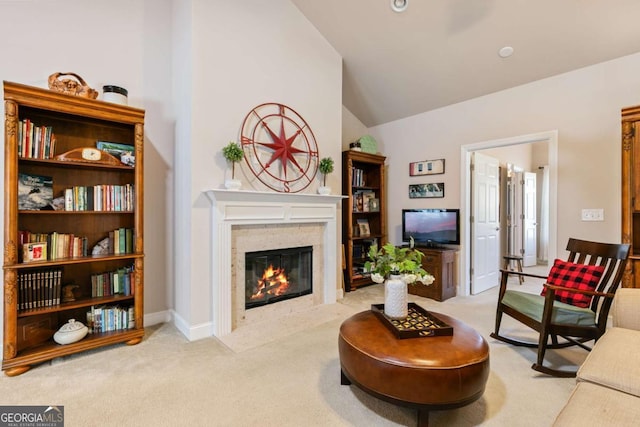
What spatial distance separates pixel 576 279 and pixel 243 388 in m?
2.68

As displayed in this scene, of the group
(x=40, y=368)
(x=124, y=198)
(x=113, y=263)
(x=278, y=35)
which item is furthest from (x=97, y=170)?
(x=278, y=35)

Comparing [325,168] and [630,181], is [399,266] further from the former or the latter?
[630,181]

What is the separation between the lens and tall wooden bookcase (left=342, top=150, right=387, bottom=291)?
433 cm

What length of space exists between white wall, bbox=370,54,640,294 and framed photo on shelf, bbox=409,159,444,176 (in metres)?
0.24

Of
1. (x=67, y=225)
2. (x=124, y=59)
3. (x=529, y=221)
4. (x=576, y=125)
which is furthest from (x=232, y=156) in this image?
(x=529, y=221)

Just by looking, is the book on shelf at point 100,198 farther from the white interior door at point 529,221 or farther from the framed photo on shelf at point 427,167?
the white interior door at point 529,221

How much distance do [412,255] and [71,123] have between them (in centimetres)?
306

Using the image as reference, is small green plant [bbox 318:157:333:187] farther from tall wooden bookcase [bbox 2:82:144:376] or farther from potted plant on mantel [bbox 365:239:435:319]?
tall wooden bookcase [bbox 2:82:144:376]

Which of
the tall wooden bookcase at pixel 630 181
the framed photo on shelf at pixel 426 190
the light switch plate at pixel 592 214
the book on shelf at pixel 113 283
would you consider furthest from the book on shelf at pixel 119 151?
the light switch plate at pixel 592 214

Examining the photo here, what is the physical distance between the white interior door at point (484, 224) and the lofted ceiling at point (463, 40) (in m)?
1.10

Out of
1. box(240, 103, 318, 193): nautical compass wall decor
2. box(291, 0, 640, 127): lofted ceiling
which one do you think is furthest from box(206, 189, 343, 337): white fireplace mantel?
box(291, 0, 640, 127): lofted ceiling

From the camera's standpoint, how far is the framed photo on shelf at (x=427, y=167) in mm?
4395

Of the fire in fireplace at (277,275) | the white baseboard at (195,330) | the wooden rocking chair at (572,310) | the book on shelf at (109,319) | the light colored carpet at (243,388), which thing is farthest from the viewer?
the fire in fireplace at (277,275)

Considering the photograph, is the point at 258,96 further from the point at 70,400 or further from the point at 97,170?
the point at 70,400
